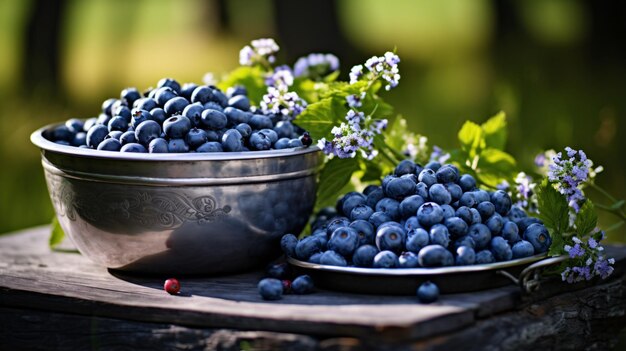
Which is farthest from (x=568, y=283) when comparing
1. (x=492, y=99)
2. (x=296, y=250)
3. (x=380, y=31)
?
(x=380, y=31)

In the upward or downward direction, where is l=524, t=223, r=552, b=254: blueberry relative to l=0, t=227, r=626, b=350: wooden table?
upward

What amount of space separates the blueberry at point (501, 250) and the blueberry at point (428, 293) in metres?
0.21

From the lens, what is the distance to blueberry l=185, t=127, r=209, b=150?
189 cm

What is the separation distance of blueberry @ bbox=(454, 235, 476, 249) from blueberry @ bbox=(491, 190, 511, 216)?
0.19 m

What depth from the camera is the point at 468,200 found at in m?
1.86

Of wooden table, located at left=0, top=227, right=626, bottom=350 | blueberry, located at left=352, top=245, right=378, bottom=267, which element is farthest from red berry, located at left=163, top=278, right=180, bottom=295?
blueberry, located at left=352, top=245, right=378, bottom=267

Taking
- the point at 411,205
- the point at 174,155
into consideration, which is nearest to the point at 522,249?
the point at 411,205

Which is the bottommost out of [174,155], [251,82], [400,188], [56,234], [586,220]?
[56,234]

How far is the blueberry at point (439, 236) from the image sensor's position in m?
1.73

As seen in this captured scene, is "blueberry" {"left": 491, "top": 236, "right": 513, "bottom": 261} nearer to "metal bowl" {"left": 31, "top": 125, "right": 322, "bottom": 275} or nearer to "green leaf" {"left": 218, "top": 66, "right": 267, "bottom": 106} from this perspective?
"metal bowl" {"left": 31, "top": 125, "right": 322, "bottom": 275}

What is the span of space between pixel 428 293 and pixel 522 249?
302 mm

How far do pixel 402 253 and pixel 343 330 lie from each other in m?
0.29

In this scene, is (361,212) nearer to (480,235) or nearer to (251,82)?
(480,235)

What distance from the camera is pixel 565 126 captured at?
3688 millimetres
